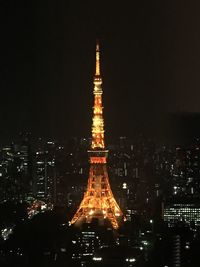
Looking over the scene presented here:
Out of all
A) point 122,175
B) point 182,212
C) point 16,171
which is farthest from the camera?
point 16,171

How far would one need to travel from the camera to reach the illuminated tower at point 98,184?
9.54 metres

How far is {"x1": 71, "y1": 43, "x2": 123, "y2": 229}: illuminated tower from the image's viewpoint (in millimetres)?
9539

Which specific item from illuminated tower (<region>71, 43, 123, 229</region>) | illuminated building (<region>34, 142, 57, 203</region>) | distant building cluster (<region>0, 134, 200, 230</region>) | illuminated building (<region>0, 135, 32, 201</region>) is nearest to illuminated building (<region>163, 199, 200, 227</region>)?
distant building cluster (<region>0, 134, 200, 230</region>)

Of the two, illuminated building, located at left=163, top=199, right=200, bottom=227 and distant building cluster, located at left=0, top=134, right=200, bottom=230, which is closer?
illuminated building, located at left=163, top=199, right=200, bottom=227

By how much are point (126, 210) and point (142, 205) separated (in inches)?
11.9

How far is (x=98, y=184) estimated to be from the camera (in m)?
9.76

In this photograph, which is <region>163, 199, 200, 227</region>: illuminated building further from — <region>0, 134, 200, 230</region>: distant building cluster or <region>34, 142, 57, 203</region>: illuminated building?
<region>34, 142, 57, 203</region>: illuminated building

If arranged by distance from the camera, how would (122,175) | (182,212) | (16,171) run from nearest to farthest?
1. (182,212)
2. (122,175)
3. (16,171)

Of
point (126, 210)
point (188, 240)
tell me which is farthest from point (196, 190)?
point (188, 240)

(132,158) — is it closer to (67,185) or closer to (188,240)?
(67,185)

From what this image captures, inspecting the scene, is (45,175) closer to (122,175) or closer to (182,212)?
(122,175)

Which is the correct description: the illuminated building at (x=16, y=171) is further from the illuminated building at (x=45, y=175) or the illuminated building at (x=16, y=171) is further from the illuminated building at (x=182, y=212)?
the illuminated building at (x=182, y=212)

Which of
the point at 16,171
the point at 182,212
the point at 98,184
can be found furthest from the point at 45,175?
the point at 182,212

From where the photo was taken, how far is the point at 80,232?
341 inches
